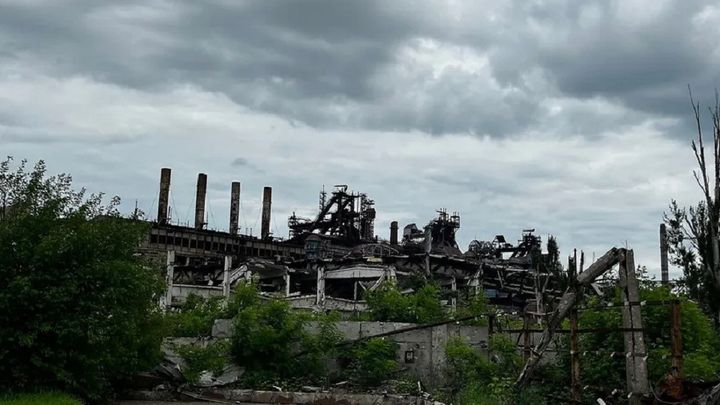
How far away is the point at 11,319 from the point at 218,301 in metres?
11.9

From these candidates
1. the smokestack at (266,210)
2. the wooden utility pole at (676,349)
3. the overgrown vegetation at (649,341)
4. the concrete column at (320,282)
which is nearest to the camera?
the wooden utility pole at (676,349)

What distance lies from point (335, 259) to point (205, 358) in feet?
87.5

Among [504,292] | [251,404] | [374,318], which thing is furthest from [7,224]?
[504,292]

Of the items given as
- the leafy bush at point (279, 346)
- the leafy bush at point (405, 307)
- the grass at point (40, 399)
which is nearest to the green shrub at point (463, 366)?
the leafy bush at point (279, 346)

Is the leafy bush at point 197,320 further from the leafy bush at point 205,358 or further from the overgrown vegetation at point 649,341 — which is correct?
the overgrown vegetation at point 649,341

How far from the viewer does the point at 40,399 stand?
49.9ft

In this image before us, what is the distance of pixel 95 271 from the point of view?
686 inches

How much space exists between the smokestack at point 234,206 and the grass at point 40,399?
56742mm

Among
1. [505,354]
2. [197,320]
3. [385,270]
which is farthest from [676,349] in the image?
[385,270]

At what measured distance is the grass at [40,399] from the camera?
14.7 metres

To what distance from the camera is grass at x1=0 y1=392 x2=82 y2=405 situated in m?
14.7

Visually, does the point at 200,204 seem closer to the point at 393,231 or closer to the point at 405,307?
the point at 393,231

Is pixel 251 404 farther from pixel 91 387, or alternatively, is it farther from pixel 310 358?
pixel 91 387

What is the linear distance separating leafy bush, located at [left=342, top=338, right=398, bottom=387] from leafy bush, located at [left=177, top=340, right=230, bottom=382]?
3902mm
